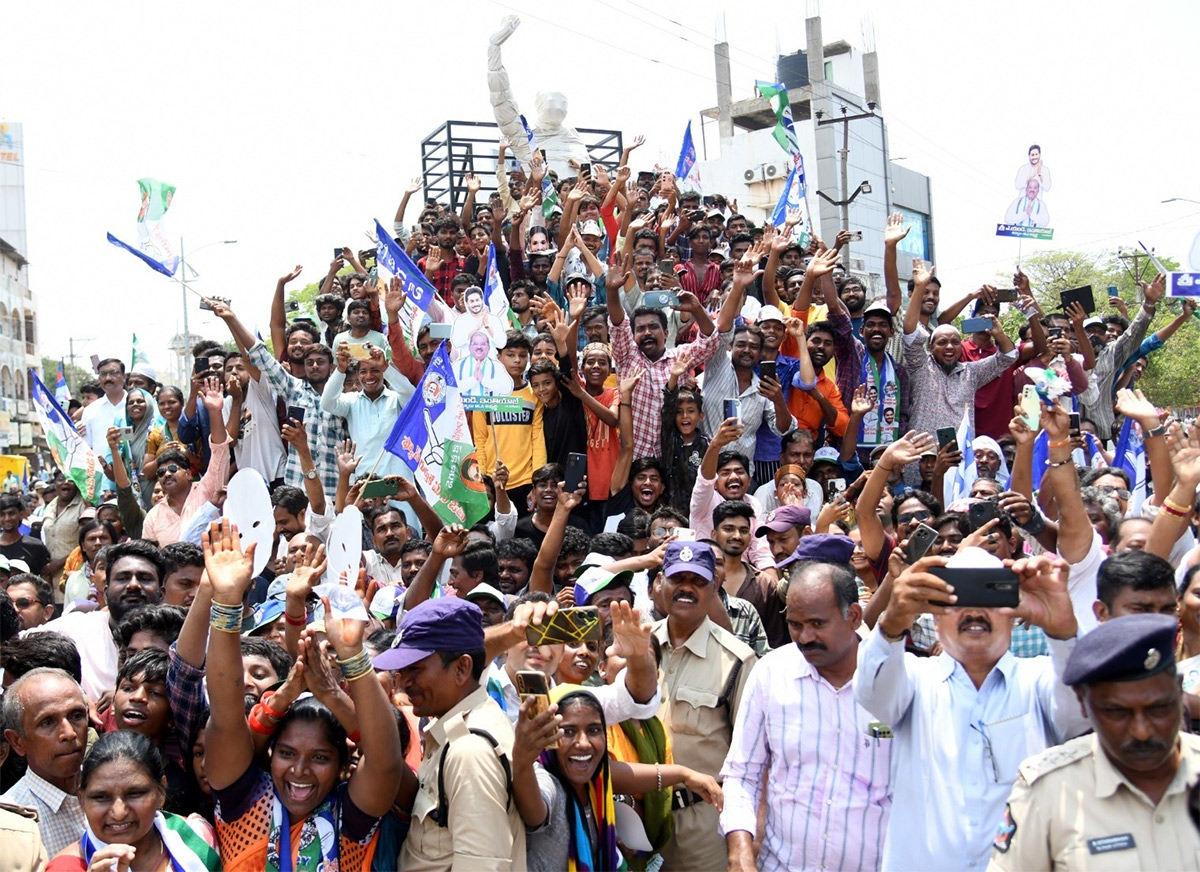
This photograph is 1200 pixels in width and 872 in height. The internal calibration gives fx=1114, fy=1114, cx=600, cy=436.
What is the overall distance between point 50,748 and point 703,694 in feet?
7.40

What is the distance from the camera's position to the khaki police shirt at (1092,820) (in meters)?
2.38

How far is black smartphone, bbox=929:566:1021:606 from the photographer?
2838mm

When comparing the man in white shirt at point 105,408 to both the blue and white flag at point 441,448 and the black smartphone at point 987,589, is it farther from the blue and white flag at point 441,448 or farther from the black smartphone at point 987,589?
the black smartphone at point 987,589

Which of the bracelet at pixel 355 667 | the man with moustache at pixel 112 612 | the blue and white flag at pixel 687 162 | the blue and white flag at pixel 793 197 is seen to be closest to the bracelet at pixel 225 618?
the bracelet at pixel 355 667

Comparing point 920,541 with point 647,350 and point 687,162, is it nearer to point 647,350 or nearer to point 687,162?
point 647,350

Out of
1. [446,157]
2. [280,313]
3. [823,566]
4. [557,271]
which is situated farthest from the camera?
[446,157]

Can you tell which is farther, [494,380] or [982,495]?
[494,380]

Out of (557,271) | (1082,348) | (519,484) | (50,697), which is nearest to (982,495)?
(519,484)

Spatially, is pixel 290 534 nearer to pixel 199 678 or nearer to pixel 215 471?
pixel 215 471

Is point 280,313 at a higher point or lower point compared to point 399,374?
higher

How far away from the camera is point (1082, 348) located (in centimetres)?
988

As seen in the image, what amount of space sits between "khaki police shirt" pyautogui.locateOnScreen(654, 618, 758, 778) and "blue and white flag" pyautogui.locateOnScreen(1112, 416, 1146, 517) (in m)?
3.90

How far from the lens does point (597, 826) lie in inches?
143

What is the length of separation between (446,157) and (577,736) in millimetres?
19434
